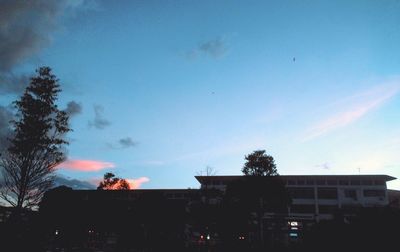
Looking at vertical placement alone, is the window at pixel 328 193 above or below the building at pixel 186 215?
above

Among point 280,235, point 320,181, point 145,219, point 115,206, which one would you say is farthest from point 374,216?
point 320,181

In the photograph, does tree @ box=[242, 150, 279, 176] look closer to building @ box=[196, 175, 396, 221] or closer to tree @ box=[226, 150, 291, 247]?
tree @ box=[226, 150, 291, 247]

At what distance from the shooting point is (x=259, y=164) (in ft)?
178

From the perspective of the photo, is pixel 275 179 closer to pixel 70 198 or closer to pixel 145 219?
pixel 145 219

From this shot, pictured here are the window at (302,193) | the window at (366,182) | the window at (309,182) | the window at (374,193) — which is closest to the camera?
the window at (374,193)

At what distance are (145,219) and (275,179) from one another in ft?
76.9

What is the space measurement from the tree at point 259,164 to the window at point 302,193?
77.7 ft

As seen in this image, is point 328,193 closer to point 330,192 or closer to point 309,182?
point 330,192

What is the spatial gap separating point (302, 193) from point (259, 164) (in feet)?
88.9

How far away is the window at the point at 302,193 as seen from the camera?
7502 cm

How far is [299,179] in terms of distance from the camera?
76.9m

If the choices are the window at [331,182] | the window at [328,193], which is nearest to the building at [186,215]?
the window at [328,193]

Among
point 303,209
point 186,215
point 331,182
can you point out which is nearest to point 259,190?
point 186,215

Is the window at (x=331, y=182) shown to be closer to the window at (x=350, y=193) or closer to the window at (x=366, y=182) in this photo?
the window at (x=350, y=193)
